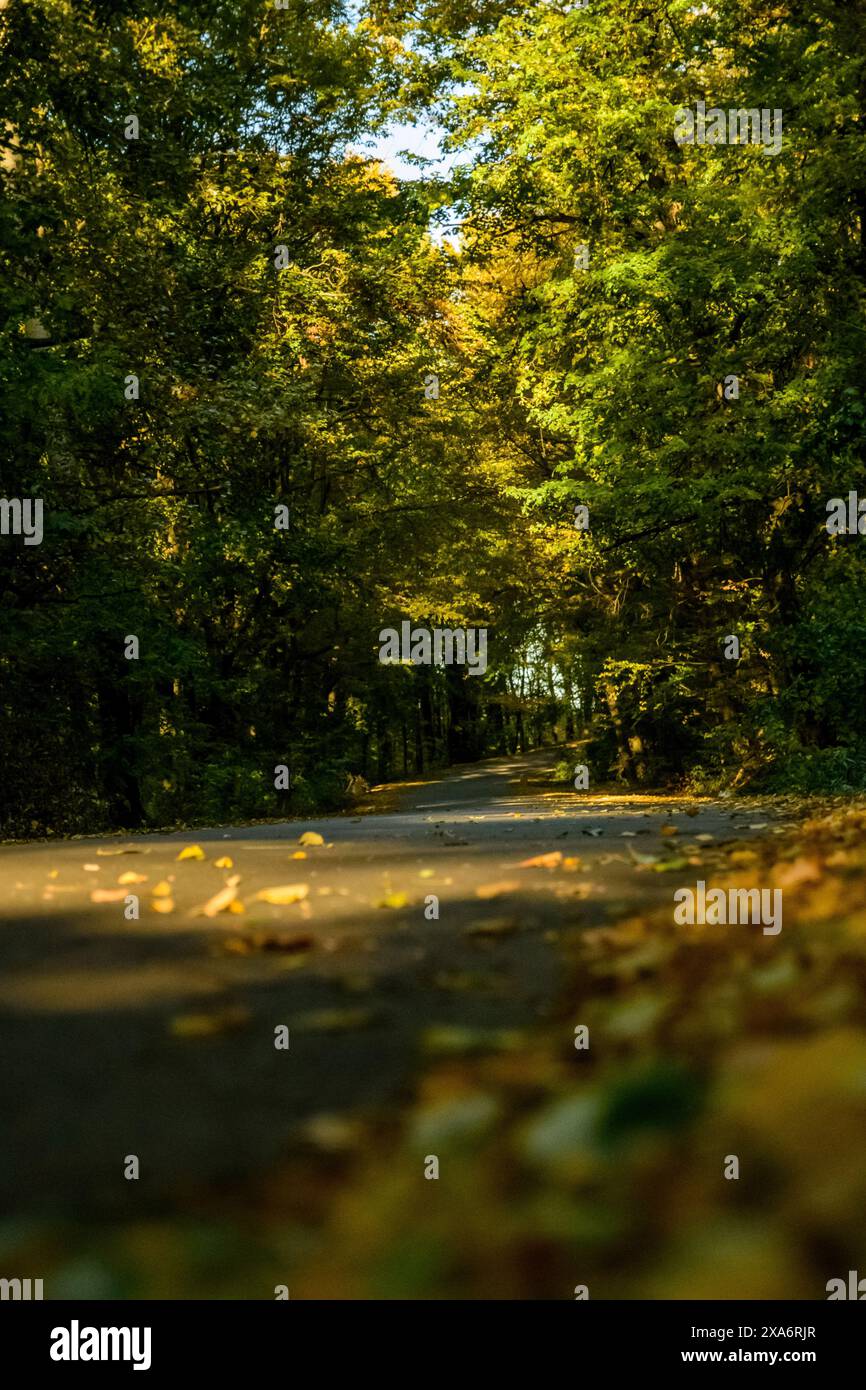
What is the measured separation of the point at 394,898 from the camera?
523cm

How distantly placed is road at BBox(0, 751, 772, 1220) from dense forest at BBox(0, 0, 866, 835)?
33.5 feet

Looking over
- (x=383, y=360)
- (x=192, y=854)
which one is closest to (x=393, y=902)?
(x=192, y=854)

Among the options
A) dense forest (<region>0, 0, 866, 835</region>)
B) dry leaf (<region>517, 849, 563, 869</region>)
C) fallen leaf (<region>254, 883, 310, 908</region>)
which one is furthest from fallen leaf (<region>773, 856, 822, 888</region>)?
dense forest (<region>0, 0, 866, 835</region>)

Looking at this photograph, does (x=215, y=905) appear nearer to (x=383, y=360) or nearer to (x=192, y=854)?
(x=192, y=854)

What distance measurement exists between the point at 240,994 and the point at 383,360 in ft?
69.6

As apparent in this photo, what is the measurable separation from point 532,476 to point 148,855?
2210 cm

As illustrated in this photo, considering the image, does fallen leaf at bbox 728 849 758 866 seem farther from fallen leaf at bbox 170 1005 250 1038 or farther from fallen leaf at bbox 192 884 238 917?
fallen leaf at bbox 170 1005 250 1038

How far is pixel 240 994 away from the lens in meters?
3.54

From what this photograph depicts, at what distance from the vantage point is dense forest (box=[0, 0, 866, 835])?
51.4ft

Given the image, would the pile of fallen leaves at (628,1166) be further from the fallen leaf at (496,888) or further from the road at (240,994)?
the fallen leaf at (496,888)

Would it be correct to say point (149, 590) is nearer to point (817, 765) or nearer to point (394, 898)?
point (817, 765)

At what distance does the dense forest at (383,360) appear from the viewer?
51.4ft

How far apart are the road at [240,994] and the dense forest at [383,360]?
10.2 metres
